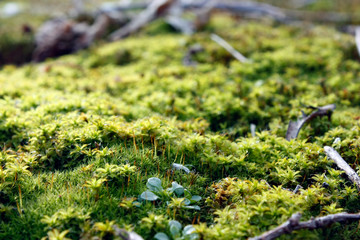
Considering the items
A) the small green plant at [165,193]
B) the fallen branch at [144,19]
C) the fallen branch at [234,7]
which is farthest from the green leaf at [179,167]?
the fallen branch at [234,7]

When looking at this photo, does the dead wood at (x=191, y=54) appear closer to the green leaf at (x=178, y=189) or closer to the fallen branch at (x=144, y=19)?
the fallen branch at (x=144, y=19)

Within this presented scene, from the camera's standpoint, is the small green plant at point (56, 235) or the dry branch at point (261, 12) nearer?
the small green plant at point (56, 235)

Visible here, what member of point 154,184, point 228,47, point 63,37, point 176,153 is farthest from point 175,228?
point 63,37

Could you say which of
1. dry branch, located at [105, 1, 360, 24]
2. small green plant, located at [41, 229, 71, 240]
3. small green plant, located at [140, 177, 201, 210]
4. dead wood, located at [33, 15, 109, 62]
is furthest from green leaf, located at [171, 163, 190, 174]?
dry branch, located at [105, 1, 360, 24]

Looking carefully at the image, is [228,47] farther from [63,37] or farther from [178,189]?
[63,37]

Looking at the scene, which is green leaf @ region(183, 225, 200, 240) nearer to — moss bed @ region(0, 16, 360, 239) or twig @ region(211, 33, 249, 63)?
moss bed @ region(0, 16, 360, 239)

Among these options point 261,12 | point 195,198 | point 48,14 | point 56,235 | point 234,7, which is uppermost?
point 48,14

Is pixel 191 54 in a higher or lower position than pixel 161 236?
higher
